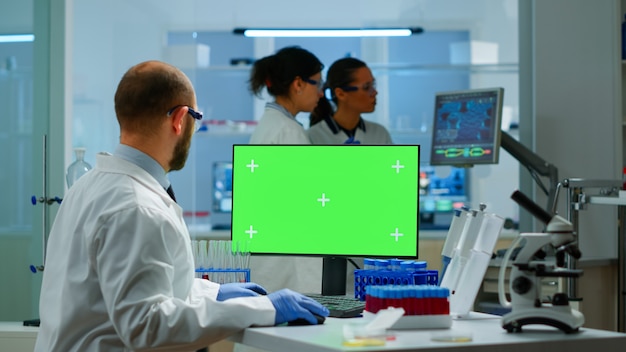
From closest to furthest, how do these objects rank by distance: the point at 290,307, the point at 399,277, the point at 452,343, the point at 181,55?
the point at 452,343, the point at 290,307, the point at 399,277, the point at 181,55

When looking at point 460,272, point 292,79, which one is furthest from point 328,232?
point 292,79

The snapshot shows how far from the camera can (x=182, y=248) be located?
212cm

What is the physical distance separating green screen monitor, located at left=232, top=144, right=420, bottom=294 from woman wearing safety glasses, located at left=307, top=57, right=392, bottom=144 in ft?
4.63

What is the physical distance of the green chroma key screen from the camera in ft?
8.96

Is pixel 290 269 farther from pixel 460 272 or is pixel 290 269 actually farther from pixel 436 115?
pixel 436 115

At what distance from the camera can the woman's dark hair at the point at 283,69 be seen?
3791 millimetres

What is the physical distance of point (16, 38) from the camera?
13.9 feet

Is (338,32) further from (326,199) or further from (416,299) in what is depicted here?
(416,299)

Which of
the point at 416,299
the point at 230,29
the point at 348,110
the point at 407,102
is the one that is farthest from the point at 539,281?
the point at 230,29

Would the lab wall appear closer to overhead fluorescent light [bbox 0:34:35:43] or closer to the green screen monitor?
overhead fluorescent light [bbox 0:34:35:43]

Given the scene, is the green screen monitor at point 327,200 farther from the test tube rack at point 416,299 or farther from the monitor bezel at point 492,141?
the monitor bezel at point 492,141

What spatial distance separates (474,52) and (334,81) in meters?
2.41

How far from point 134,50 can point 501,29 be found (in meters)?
2.67

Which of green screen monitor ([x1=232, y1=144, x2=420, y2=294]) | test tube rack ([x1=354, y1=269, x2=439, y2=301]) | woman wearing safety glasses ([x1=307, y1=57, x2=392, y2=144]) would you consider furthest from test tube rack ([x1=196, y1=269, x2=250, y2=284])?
woman wearing safety glasses ([x1=307, y1=57, x2=392, y2=144])
